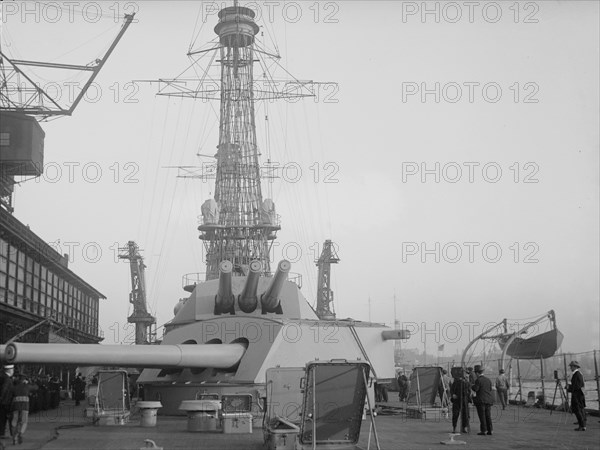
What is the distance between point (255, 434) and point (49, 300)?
23.6m

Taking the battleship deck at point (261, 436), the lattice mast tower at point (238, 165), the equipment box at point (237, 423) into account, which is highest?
the lattice mast tower at point (238, 165)

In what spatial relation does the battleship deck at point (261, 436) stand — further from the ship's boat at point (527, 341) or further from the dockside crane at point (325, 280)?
the dockside crane at point (325, 280)

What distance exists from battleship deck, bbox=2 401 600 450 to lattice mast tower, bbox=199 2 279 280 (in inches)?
459

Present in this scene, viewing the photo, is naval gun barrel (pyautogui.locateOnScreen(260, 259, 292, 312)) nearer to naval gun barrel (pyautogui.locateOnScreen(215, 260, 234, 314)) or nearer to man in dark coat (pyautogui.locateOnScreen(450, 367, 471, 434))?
naval gun barrel (pyautogui.locateOnScreen(215, 260, 234, 314))

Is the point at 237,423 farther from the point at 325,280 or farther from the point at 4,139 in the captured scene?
the point at 325,280

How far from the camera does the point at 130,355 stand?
601 inches

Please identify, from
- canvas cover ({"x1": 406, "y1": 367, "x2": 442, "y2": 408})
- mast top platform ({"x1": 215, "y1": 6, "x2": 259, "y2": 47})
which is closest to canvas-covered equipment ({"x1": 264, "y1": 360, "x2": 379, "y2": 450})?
canvas cover ({"x1": 406, "y1": 367, "x2": 442, "y2": 408})

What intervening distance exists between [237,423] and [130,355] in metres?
Result: 2.52

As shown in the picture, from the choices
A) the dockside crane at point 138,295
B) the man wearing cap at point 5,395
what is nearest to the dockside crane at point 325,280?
the dockside crane at point 138,295

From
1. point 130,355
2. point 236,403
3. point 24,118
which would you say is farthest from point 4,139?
point 236,403

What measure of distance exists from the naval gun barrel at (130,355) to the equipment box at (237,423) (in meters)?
2.19

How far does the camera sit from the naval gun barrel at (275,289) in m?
16.6

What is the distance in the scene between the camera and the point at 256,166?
28844 mm

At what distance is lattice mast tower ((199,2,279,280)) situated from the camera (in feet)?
93.9
